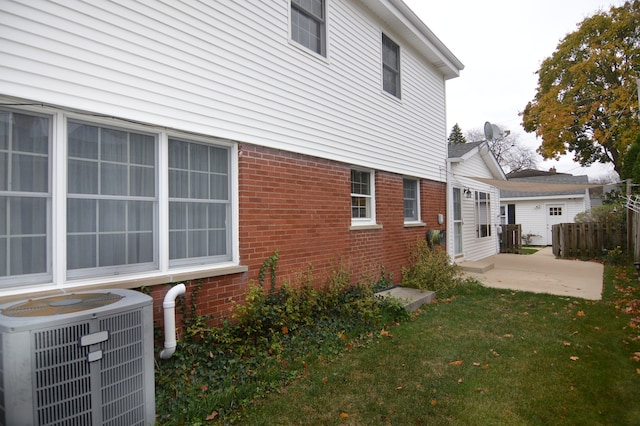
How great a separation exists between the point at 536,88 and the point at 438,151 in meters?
15.8

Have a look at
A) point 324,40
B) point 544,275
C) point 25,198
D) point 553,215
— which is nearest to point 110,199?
point 25,198

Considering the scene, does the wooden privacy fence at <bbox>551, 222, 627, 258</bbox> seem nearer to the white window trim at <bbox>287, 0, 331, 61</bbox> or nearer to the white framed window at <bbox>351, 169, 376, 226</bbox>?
the white framed window at <bbox>351, 169, 376, 226</bbox>

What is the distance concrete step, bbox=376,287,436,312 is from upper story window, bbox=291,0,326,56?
4.96m

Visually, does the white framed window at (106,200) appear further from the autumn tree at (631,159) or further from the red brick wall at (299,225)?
the autumn tree at (631,159)

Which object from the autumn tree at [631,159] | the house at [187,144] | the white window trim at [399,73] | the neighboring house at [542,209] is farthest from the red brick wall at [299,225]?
the neighboring house at [542,209]

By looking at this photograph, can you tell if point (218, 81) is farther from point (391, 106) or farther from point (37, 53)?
point (391, 106)

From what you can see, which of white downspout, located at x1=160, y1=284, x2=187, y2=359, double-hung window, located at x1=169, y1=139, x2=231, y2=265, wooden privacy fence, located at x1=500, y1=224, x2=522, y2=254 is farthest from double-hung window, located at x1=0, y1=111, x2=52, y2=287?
wooden privacy fence, located at x1=500, y1=224, x2=522, y2=254

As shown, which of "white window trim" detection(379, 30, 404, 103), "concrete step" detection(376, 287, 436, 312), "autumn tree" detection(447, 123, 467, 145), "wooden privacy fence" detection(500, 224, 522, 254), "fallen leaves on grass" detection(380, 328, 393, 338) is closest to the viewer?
"fallen leaves on grass" detection(380, 328, 393, 338)

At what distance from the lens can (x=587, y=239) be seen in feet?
44.2

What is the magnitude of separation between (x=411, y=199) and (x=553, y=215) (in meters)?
16.4

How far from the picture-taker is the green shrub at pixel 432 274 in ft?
26.0

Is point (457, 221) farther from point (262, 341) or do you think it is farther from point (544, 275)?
point (262, 341)

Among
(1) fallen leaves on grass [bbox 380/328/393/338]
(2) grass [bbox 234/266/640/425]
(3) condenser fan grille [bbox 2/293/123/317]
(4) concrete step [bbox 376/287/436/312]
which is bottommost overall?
(2) grass [bbox 234/266/640/425]

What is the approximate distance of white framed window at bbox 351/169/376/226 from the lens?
738 centimetres
